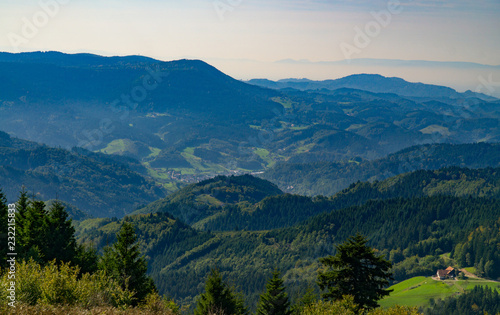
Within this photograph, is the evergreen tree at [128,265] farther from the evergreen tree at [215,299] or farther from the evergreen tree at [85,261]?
the evergreen tree at [85,261]

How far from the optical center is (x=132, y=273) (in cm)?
6662

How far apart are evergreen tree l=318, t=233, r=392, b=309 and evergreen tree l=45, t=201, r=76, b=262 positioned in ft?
147

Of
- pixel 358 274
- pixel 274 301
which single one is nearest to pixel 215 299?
pixel 274 301

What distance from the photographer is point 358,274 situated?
63.2 meters

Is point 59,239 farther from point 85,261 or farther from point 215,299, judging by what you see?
point 215,299

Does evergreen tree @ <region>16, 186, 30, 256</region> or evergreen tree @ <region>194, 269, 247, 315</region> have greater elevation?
evergreen tree @ <region>16, 186, 30, 256</region>

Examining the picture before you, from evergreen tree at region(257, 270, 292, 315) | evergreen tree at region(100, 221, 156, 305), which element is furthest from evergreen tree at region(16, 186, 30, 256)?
evergreen tree at region(257, 270, 292, 315)

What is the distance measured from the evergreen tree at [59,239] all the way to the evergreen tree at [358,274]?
147 ft

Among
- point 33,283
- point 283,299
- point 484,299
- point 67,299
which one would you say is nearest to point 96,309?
point 67,299

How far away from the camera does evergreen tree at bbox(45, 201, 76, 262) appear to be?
76625mm

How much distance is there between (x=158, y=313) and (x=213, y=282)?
14.1m

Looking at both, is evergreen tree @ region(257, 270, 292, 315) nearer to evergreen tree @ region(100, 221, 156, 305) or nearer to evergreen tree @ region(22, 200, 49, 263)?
evergreen tree @ region(100, 221, 156, 305)

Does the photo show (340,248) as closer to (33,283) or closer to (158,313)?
(158,313)

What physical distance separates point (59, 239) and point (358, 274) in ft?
166
